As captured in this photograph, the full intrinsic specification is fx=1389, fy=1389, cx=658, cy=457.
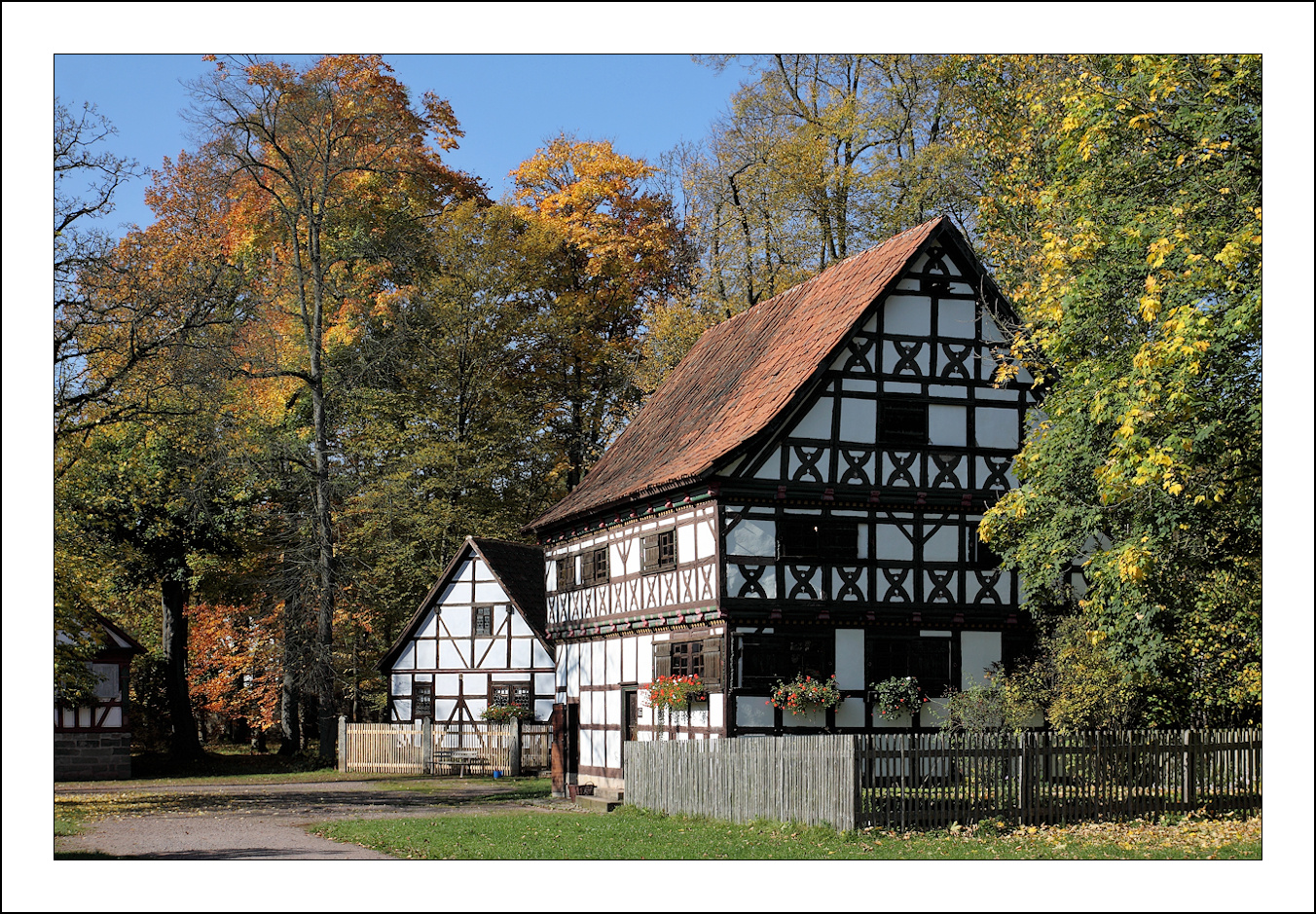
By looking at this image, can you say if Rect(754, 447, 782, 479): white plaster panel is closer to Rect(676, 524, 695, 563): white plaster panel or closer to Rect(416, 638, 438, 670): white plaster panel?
Rect(676, 524, 695, 563): white plaster panel

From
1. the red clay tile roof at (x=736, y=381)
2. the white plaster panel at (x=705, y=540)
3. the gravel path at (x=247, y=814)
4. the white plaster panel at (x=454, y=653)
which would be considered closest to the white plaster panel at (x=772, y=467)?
the red clay tile roof at (x=736, y=381)

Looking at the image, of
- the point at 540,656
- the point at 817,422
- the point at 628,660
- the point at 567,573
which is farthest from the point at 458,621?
the point at 817,422

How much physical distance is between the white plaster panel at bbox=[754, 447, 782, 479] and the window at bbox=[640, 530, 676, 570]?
7.67 ft

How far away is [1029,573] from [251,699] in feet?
100

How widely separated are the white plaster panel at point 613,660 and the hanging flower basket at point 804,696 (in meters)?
4.90

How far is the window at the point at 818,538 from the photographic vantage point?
25.9m

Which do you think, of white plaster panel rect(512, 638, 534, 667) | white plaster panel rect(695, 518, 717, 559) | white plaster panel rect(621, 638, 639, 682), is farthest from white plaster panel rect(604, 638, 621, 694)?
white plaster panel rect(512, 638, 534, 667)

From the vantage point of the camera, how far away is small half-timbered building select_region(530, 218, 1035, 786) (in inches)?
1005

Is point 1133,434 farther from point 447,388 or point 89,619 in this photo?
point 447,388

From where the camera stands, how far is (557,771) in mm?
29453

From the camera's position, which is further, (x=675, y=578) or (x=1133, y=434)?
(x=675, y=578)

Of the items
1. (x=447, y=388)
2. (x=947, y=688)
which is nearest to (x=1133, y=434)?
(x=947, y=688)

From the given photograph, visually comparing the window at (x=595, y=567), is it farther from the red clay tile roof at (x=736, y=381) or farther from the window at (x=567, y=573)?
the red clay tile roof at (x=736, y=381)

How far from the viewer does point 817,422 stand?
86.7 ft
